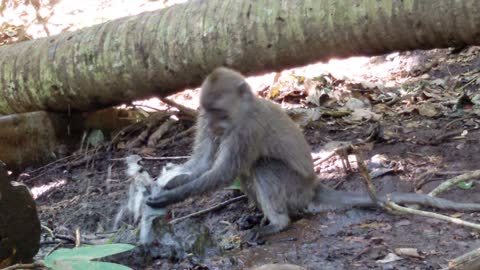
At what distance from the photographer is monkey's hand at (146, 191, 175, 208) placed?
4988 millimetres

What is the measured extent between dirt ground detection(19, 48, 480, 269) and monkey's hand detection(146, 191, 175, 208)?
10.1 inches

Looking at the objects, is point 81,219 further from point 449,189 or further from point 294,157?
point 449,189

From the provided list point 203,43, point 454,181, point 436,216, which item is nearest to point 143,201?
point 203,43

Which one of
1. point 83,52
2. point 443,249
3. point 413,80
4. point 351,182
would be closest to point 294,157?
point 351,182

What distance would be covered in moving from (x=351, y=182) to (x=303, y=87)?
99.4 inches

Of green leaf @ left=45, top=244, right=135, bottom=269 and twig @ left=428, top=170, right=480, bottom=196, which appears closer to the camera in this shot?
green leaf @ left=45, top=244, right=135, bottom=269

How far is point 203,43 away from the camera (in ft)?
21.1

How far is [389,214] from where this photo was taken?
15.9ft

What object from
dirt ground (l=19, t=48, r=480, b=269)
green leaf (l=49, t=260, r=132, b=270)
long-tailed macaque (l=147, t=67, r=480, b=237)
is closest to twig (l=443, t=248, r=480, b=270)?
dirt ground (l=19, t=48, r=480, b=269)

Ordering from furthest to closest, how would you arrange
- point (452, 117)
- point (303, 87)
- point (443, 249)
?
point (303, 87) < point (452, 117) < point (443, 249)

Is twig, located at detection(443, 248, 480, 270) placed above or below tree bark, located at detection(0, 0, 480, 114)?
below

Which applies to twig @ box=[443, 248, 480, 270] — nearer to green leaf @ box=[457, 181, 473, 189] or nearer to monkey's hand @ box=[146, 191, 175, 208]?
green leaf @ box=[457, 181, 473, 189]

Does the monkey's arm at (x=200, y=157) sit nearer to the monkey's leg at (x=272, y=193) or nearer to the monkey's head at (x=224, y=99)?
the monkey's head at (x=224, y=99)

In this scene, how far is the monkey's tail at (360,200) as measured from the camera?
468 centimetres
